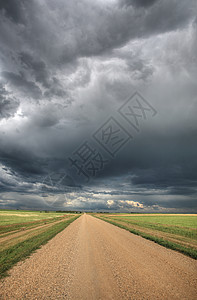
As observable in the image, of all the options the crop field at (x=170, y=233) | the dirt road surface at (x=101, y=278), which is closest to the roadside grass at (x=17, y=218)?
the crop field at (x=170, y=233)

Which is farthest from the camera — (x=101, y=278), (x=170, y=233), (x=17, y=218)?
(x=17, y=218)

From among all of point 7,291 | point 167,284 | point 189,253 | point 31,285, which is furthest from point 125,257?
point 7,291

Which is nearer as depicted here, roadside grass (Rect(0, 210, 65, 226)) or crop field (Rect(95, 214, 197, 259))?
crop field (Rect(95, 214, 197, 259))

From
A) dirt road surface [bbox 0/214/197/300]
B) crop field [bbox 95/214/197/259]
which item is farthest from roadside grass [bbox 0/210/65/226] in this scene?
dirt road surface [bbox 0/214/197/300]

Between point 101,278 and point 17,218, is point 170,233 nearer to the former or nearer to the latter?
point 101,278

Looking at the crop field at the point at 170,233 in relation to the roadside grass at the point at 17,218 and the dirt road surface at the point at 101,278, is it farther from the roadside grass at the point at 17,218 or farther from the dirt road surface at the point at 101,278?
the roadside grass at the point at 17,218

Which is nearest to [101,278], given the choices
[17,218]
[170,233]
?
[170,233]

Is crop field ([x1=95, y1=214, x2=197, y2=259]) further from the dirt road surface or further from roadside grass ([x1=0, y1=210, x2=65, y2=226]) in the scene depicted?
roadside grass ([x1=0, y1=210, x2=65, y2=226])

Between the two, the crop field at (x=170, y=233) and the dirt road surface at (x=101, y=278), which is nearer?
the dirt road surface at (x=101, y=278)

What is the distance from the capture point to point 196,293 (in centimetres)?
544

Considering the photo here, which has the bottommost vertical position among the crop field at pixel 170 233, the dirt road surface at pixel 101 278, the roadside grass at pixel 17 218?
the dirt road surface at pixel 101 278

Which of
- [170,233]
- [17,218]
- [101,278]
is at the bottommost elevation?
[101,278]

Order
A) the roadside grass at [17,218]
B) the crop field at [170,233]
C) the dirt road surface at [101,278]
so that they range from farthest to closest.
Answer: the roadside grass at [17,218] → the crop field at [170,233] → the dirt road surface at [101,278]

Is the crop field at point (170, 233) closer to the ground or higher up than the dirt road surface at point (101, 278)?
higher up
